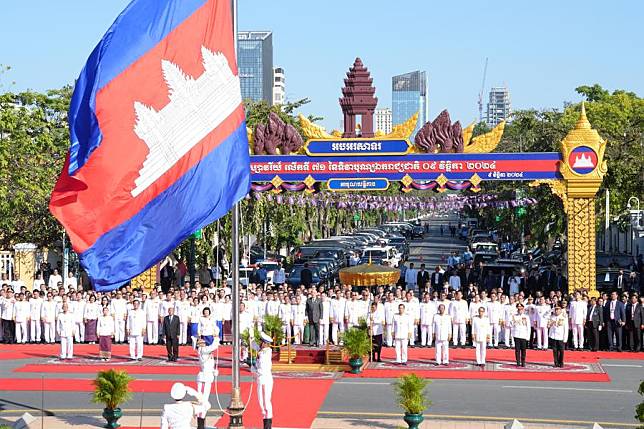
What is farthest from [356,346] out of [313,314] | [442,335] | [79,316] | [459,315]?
[79,316]

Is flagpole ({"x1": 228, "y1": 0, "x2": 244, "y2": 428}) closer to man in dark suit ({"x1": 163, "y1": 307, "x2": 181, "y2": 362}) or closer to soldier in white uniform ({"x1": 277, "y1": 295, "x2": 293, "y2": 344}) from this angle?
man in dark suit ({"x1": 163, "y1": 307, "x2": 181, "y2": 362})

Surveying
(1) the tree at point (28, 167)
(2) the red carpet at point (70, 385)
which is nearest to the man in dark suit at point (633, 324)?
(2) the red carpet at point (70, 385)

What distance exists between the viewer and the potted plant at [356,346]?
1062 inches

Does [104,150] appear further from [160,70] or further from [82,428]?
[82,428]

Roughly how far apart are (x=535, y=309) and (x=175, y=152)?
1670 cm

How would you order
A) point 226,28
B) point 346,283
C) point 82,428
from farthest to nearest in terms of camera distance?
point 346,283 → point 82,428 → point 226,28

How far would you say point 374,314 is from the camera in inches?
1172

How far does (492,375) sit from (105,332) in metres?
9.76

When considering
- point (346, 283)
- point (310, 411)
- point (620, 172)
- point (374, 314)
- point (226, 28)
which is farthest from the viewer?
point (620, 172)

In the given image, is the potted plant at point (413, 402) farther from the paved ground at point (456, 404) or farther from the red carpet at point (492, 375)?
the red carpet at point (492, 375)

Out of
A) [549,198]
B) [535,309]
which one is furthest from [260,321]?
[549,198]

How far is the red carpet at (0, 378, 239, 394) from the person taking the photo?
83.1 ft

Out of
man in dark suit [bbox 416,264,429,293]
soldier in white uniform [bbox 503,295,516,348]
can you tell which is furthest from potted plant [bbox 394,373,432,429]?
man in dark suit [bbox 416,264,429,293]

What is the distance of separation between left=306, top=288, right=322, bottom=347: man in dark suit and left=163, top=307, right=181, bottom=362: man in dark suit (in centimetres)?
445
